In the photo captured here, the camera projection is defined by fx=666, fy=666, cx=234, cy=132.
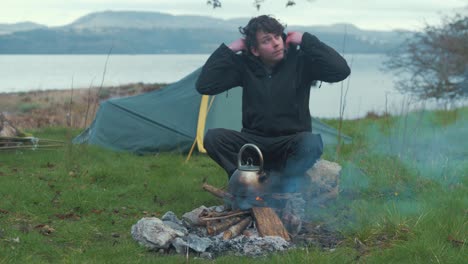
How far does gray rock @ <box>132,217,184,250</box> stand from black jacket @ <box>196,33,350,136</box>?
3.92 ft

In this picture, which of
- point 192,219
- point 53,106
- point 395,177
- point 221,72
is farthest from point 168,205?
point 53,106

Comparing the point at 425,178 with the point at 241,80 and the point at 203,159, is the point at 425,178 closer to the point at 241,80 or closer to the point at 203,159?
the point at 241,80

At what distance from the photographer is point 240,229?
4.45m

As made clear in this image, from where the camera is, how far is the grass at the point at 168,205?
12.9 feet

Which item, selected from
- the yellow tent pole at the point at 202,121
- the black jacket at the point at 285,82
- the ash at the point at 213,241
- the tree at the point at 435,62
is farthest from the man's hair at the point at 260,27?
the tree at the point at 435,62

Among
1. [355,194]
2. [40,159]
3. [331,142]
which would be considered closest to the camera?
[355,194]

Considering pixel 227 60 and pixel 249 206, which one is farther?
pixel 227 60

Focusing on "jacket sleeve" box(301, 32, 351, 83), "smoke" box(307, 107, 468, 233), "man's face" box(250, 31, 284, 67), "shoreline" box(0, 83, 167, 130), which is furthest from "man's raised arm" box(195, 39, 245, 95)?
"shoreline" box(0, 83, 167, 130)

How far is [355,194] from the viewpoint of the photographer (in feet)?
18.1

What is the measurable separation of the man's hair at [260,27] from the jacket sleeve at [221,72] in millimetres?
192

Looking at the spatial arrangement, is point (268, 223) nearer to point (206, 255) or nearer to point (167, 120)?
point (206, 255)

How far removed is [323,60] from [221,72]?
84 cm

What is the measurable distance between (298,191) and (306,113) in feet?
2.02

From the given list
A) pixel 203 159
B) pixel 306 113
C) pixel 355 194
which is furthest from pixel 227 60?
pixel 203 159
